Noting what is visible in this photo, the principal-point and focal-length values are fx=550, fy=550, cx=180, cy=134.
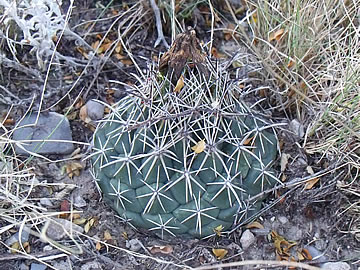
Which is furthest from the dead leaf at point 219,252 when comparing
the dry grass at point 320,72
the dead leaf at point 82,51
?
the dead leaf at point 82,51

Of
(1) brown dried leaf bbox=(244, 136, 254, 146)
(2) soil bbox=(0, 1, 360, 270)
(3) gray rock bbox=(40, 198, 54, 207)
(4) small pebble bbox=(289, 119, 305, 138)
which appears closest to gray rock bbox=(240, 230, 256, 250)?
(2) soil bbox=(0, 1, 360, 270)

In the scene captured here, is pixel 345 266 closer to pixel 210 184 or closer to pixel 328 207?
pixel 328 207

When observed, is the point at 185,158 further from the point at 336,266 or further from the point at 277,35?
the point at 277,35

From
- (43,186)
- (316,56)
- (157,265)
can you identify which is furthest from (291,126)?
(43,186)

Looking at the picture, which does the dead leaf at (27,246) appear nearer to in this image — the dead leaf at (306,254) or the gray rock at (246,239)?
the gray rock at (246,239)

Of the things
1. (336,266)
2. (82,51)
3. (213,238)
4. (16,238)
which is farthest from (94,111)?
(336,266)

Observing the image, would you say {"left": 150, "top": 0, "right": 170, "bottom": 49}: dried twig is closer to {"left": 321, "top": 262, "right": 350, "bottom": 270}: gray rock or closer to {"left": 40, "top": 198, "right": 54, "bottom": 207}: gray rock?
{"left": 40, "top": 198, "right": 54, "bottom": 207}: gray rock

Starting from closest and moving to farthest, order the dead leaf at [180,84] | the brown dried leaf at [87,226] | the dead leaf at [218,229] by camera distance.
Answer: the dead leaf at [180,84] < the dead leaf at [218,229] < the brown dried leaf at [87,226]

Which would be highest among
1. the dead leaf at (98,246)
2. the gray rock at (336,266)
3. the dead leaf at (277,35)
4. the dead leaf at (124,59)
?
the dead leaf at (277,35)
